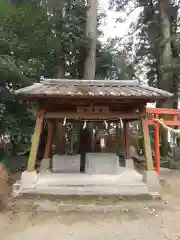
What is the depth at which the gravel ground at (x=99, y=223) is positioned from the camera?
15.4ft

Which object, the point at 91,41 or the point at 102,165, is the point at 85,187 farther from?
the point at 91,41

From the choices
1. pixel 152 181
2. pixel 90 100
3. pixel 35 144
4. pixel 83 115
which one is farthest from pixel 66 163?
pixel 152 181

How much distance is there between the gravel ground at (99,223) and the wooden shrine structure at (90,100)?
136 centimetres

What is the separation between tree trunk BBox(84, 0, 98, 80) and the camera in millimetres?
11305

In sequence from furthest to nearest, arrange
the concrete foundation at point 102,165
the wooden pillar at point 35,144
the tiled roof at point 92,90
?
the concrete foundation at point 102,165, the wooden pillar at point 35,144, the tiled roof at point 92,90

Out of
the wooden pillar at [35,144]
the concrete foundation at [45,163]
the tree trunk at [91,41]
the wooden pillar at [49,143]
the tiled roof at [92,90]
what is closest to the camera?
the tiled roof at [92,90]

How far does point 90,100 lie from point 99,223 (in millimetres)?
3290

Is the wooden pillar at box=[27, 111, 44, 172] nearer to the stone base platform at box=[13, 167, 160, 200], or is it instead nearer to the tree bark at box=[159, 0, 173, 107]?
the stone base platform at box=[13, 167, 160, 200]

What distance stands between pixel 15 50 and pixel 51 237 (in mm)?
7992

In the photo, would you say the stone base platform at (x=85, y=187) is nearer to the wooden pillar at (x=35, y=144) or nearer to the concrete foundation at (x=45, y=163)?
the wooden pillar at (x=35, y=144)

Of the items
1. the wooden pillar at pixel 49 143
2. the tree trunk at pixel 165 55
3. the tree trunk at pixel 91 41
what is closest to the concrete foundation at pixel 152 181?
the wooden pillar at pixel 49 143

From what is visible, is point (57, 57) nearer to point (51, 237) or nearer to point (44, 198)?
point (44, 198)

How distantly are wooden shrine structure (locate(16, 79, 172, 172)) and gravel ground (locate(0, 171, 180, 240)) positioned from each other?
53.5 inches

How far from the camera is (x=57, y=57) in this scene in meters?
11.6
